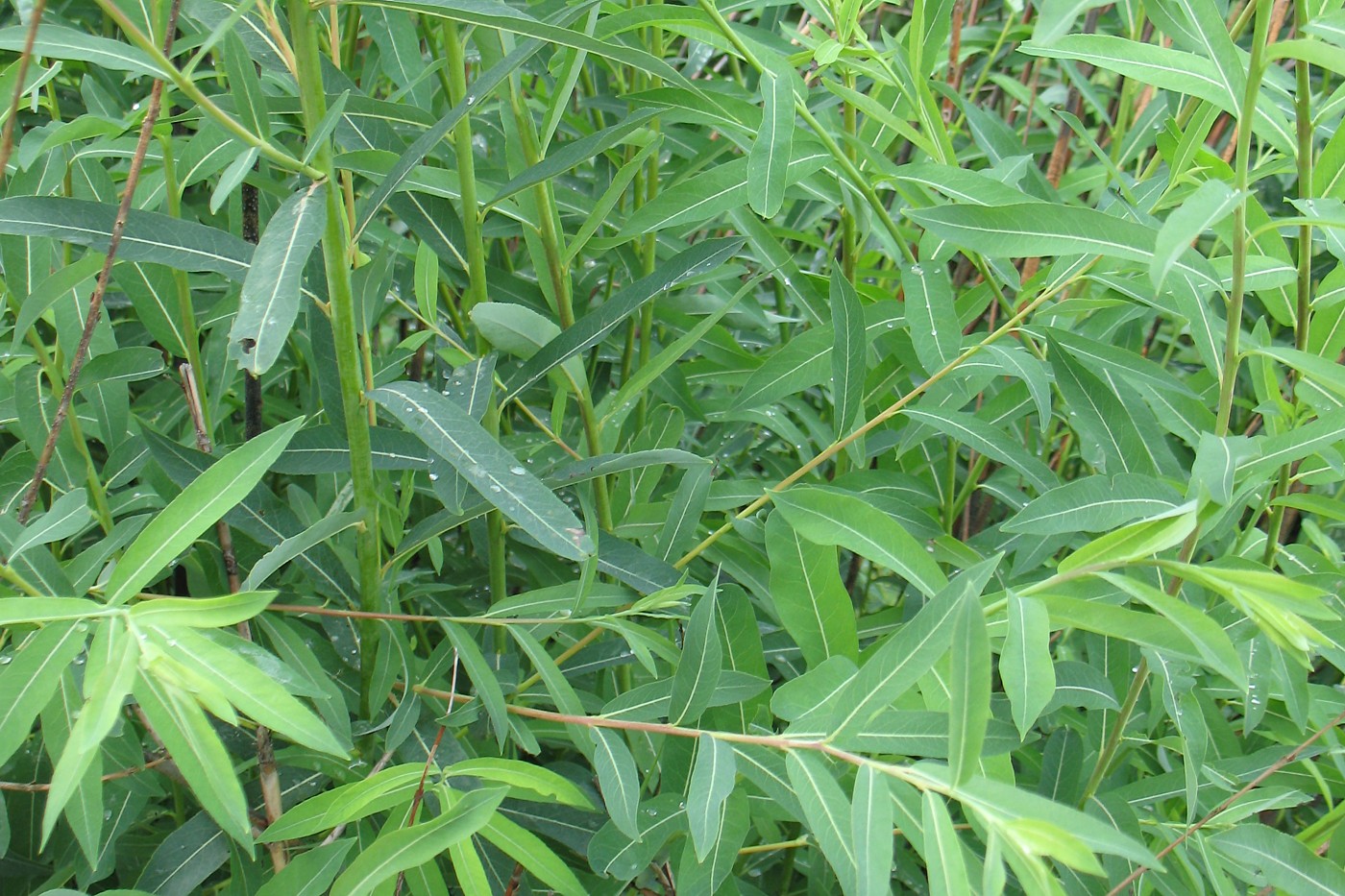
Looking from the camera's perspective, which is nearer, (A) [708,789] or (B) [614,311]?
(A) [708,789]

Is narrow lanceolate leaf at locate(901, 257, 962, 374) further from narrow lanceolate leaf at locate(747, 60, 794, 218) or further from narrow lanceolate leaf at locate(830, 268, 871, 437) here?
narrow lanceolate leaf at locate(747, 60, 794, 218)

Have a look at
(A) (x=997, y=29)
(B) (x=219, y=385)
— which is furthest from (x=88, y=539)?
(A) (x=997, y=29)

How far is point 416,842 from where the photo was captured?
21.9 inches

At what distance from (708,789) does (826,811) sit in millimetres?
65

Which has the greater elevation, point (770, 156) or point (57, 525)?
point (770, 156)

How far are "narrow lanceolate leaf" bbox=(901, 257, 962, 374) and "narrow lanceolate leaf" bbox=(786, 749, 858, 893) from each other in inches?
13.1

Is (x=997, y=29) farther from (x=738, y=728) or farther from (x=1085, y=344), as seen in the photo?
(x=738, y=728)

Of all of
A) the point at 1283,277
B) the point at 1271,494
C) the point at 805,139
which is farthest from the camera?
the point at 1271,494

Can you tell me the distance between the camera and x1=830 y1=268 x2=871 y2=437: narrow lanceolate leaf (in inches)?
30.3

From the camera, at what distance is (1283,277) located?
0.69m

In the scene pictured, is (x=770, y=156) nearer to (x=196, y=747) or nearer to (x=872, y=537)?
(x=872, y=537)

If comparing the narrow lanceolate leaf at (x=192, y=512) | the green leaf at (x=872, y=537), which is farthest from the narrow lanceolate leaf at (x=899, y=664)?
the narrow lanceolate leaf at (x=192, y=512)

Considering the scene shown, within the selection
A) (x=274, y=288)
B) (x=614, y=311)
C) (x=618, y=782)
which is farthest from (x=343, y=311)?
(x=618, y=782)

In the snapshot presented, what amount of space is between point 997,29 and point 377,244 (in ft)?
2.66
